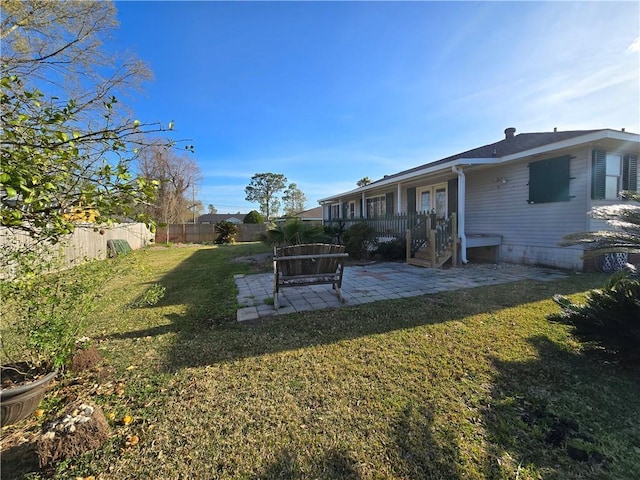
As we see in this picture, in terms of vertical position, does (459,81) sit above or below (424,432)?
above

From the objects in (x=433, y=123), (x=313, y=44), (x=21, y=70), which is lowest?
(x=21, y=70)

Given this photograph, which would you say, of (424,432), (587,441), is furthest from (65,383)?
(587,441)

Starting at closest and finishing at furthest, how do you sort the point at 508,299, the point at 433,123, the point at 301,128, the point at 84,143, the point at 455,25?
the point at 84,143 → the point at 508,299 → the point at 455,25 → the point at 433,123 → the point at 301,128

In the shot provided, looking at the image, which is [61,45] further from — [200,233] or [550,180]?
[200,233]

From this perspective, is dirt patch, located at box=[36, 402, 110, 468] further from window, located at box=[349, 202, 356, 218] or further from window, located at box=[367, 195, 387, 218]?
window, located at box=[349, 202, 356, 218]

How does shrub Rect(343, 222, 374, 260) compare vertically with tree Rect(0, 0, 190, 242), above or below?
below

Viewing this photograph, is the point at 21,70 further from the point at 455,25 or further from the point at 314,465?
the point at 455,25

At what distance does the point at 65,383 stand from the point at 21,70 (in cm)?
419

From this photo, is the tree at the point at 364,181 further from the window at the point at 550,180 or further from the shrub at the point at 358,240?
the window at the point at 550,180

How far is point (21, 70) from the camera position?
362cm

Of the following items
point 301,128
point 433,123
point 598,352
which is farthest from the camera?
point 301,128

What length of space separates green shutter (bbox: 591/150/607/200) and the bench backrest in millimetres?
6818

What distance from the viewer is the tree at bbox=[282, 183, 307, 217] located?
4962cm

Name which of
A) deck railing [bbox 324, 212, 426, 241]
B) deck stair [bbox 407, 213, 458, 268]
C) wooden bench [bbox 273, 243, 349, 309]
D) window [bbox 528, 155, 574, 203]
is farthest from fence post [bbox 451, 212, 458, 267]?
wooden bench [bbox 273, 243, 349, 309]
